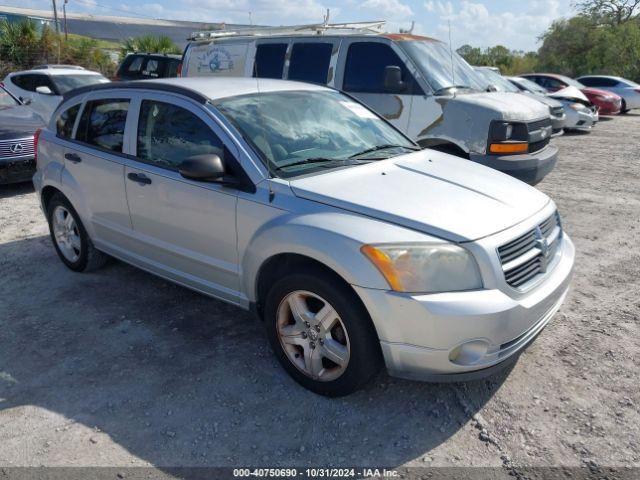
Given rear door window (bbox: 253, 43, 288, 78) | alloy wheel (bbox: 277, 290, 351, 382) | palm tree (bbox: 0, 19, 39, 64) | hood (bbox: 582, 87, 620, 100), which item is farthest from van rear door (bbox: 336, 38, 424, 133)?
palm tree (bbox: 0, 19, 39, 64)

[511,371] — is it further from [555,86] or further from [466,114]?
[555,86]

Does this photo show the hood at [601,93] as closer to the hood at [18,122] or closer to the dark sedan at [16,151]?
the hood at [18,122]

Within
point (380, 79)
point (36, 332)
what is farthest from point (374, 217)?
point (380, 79)

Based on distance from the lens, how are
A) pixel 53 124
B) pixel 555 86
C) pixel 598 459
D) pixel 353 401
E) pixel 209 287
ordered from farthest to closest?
1. pixel 555 86
2. pixel 53 124
3. pixel 209 287
4. pixel 353 401
5. pixel 598 459

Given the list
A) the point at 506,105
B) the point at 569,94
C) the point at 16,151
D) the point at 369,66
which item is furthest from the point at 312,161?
the point at 569,94

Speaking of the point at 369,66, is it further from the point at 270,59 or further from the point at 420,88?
the point at 270,59

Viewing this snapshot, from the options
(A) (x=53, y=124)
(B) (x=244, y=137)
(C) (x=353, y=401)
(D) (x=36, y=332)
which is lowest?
(D) (x=36, y=332)

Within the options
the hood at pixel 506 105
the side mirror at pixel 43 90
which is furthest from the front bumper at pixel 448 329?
the side mirror at pixel 43 90

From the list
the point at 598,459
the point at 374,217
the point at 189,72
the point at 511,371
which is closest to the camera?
the point at 598,459

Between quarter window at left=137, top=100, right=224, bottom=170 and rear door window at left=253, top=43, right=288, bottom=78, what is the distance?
12.2 feet

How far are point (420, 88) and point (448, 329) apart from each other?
431 centimetres

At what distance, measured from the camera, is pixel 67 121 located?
199 inches

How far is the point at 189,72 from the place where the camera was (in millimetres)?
8688

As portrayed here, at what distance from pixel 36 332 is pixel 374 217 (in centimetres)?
273
